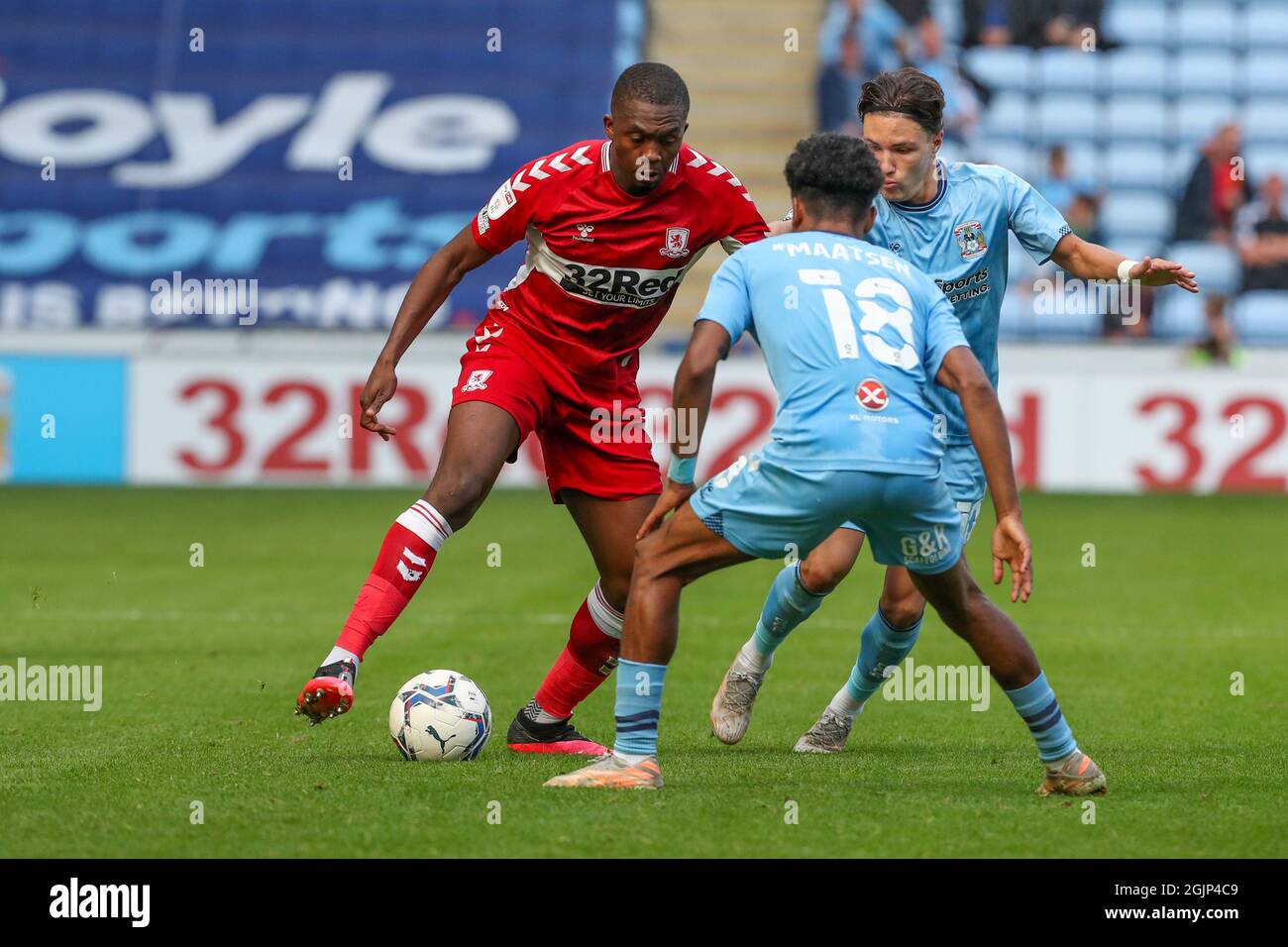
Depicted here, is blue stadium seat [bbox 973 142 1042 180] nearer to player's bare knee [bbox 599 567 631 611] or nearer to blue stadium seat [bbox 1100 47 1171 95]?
blue stadium seat [bbox 1100 47 1171 95]

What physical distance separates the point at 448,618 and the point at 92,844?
5.53 metres

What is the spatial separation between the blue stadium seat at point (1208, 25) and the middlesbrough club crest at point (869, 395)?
20245mm

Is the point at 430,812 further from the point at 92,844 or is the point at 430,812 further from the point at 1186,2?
the point at 1186,2

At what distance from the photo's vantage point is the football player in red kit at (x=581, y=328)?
6.20m

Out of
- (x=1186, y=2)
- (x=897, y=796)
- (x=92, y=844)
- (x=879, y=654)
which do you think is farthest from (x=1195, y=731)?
(x=1186, y=2)

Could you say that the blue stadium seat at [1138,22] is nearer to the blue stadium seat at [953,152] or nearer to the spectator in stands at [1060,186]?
the spectator in stands at [1060,186]

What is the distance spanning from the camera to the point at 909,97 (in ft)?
19.4

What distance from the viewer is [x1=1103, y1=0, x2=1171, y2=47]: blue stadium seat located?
77.4 ft

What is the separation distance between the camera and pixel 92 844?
4.48m

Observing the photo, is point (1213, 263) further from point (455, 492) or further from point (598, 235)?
point (455, 492)

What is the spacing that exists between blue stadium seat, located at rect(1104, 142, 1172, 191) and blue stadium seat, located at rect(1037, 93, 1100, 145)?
1.23 ft

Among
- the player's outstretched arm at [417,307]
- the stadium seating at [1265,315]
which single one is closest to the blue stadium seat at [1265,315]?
the stadium seating at [1265,315]

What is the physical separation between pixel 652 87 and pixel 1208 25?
19.6m

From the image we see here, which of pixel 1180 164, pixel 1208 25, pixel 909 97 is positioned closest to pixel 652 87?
pixel 909 97
